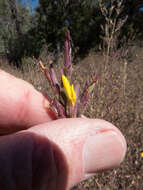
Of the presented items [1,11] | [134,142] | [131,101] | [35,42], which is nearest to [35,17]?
[35,42]

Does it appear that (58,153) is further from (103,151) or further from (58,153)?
(103,151)

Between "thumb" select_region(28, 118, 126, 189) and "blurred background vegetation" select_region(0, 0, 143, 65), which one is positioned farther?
"blurred background vegetation" select_region(0, 0, 143, 65)

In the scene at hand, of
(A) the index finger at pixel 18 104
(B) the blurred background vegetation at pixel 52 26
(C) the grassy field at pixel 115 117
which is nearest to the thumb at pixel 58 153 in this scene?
(A) the index finger at pixel 18 104

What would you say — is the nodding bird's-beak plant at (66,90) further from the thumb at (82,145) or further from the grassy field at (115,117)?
the grassy field at (115,117)

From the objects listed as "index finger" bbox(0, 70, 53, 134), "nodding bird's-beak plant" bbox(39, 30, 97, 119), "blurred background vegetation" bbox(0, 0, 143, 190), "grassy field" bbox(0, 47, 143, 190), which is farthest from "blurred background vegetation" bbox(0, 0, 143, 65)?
"nodding bird's-beak plant" bbox(39, 30, 97, 119)

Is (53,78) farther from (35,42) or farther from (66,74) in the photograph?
(35,42)

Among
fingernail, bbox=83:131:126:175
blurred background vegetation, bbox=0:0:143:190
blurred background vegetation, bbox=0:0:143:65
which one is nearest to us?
fingernail, bbox=83:131:126:175

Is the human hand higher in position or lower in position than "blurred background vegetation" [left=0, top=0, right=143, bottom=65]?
lower

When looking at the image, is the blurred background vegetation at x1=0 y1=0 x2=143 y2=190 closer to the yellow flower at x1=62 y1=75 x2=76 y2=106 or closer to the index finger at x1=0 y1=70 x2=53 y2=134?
the index finger at x1=0 y1=70 x2=53 y2=134
